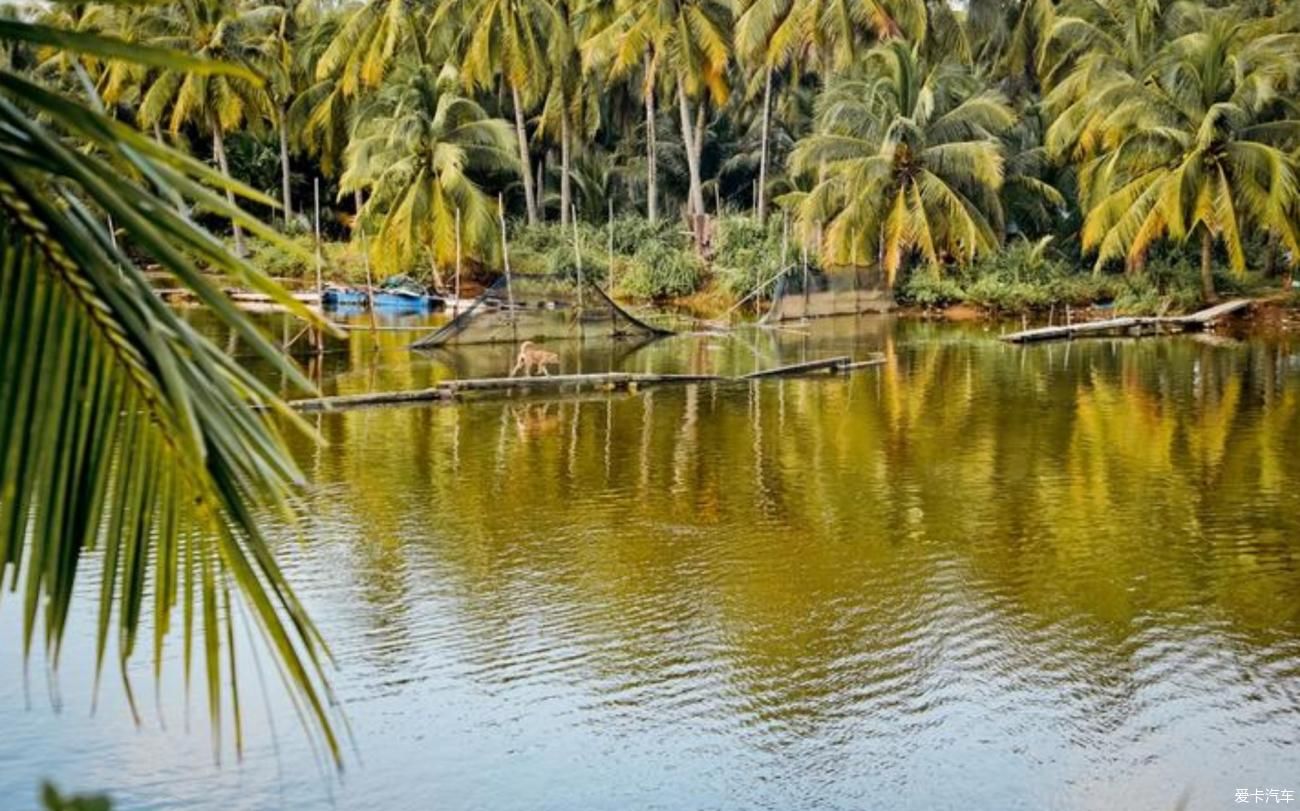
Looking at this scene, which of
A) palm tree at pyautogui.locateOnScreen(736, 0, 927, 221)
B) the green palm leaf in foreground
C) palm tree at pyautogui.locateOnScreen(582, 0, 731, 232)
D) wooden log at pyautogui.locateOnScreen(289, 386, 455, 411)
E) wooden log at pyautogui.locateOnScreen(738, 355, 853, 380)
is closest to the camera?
the green palm leaf in foreground

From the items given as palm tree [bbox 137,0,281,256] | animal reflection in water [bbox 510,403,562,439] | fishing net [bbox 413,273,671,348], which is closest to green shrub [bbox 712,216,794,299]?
fishing net [bbox 413,273,671,348]

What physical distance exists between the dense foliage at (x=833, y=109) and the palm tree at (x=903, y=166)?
0.06 m

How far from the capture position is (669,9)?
29.0 metres

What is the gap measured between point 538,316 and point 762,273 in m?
8.02

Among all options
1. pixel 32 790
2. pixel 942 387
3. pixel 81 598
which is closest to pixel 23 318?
pixel 32 790

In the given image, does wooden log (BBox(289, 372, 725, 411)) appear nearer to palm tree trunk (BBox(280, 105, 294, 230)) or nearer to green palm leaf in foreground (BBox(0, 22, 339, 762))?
green palm leaf in foreground (BBox(0, 22, 339, 762))

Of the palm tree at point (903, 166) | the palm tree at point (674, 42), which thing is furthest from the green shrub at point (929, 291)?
the palm tree at point (674, 42)

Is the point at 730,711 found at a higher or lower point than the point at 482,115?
lower

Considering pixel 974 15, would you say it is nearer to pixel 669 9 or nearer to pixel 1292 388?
pixel 669 9

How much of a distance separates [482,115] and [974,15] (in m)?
12.6

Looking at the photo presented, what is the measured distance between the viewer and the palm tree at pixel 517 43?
30.1m

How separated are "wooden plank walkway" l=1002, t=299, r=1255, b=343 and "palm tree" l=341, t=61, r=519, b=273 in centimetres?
1101

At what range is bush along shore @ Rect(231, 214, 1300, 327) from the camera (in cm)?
2900

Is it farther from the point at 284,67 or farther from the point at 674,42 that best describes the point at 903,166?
the point at 284,67
